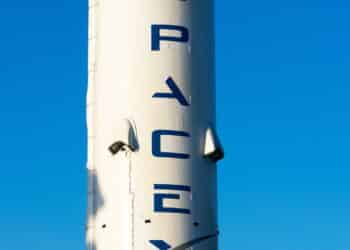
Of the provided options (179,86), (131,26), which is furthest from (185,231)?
(131,26)

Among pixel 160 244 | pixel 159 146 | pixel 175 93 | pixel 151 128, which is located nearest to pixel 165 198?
pixel 160 244

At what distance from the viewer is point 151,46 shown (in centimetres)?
3000

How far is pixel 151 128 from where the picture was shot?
29.2 meters

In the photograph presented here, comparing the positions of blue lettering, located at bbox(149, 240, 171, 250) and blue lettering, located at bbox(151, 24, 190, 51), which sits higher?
blue lettering, located at bbox(151, 24, 190, 51)

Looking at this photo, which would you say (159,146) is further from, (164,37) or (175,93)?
(164,37)

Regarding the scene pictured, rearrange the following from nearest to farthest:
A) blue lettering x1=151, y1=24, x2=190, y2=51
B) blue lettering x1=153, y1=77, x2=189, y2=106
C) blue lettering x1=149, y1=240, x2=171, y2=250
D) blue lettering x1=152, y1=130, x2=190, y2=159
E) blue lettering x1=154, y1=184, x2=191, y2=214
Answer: blue lettering x1=149, y1=240, x2=171, y2=250 → blue lettering x1=154, y1=184, x2=191, y2=214 → blue lettering x1=152, y1=130, x2=190, y2=159 → blue lettering x1=153, y1=77, x2=189, y2=106 → blue lettering x1=151, y1=24, x2=190, y2=51

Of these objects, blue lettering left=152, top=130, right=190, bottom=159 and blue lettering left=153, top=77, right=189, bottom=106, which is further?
blue lettering left=153, top=77, right=189, bottom=106

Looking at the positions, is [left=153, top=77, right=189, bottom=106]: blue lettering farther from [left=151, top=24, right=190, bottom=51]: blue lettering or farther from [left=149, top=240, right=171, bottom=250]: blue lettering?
[left=149, top=240, right=171, bottom=250]: blue lettering

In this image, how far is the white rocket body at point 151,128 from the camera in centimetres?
2866

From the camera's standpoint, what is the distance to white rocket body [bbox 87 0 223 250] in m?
28.7

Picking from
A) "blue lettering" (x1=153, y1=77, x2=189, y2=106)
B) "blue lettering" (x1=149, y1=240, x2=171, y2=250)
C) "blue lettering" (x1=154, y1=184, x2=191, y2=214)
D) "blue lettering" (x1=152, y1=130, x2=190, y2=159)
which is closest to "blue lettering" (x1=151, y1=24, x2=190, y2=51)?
"blue lettering" (x1=153, y1=77, x2=189, y2=106)

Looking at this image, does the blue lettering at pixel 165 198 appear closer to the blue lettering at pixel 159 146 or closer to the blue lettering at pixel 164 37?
the blue lettering at pixel 159 146

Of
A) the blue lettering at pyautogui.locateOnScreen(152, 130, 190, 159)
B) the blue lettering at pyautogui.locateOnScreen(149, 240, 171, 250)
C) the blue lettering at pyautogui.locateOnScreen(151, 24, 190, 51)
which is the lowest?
the blue lettering at pyautogui.locateOnScreen(149, 240, 171, 250)

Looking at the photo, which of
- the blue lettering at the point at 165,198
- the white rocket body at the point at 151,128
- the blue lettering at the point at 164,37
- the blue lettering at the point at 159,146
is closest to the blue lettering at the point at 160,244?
the white rocket body at the point at 151,128
